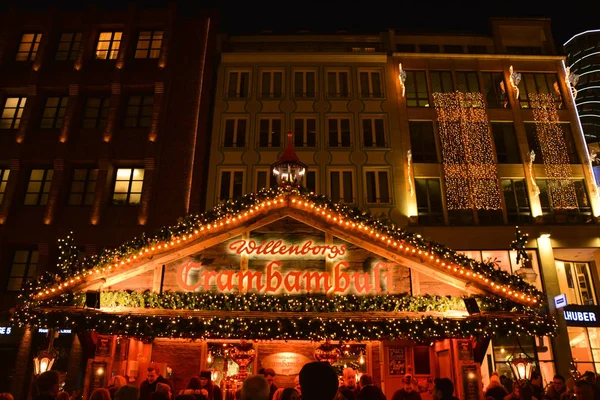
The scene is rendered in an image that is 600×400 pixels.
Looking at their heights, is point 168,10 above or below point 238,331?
above

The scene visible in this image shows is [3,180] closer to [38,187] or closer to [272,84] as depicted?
[38,187]

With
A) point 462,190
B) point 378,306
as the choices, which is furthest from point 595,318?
point 378,306

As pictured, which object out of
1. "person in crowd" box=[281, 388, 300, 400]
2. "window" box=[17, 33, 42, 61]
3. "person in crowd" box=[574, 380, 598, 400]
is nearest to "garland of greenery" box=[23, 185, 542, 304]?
"person in crowd" box=[574, 380, 598, 400]

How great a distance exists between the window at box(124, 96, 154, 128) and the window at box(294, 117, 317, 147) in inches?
326

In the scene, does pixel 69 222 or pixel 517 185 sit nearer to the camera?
pixel 69 222

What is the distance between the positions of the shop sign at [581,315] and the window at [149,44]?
26019 millimetres

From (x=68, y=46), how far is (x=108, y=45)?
237cm

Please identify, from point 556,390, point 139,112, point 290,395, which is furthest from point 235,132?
point 290,395

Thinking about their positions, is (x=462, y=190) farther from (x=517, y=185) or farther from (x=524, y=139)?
(x=524, y=139)

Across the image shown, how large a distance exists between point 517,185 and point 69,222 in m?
24.3

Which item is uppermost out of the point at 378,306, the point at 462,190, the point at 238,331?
the point at 462,190

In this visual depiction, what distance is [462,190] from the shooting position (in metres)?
24.8

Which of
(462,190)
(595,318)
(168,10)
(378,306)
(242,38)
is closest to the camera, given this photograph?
(378,306)

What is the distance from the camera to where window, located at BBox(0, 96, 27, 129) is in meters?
25.0
